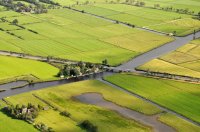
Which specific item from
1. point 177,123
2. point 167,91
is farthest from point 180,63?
point 177,123

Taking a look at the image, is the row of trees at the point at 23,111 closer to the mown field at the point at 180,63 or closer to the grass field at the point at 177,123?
the grass field at the point at 177,123

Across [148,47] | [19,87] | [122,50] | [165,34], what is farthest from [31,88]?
[165,34]

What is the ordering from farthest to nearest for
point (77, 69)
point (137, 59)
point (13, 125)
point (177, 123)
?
point (137, 59)
point (77, 69)
point (177, 123)
point (13, 125)

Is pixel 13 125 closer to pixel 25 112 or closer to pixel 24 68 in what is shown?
pixel 25 112

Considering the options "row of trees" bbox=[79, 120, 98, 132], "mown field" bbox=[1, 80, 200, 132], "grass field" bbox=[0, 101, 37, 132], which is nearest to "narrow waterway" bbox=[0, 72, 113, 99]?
"mown field" bbox=[1, 80, 200, 132]

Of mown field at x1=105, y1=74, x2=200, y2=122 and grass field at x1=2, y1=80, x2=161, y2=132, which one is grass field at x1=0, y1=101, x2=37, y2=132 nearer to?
grass field at x1=2, y1=80, x2=161, y2=132

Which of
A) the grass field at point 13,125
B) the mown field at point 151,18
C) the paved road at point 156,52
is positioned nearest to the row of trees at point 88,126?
the grass field at point 13,125
